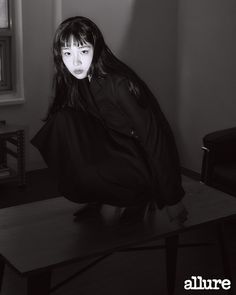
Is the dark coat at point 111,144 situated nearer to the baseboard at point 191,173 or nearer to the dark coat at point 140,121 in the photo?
the dark coat at point 140,121

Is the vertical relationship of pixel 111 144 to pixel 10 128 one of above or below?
above

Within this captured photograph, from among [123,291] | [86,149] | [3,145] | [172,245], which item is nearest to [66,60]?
[86,149]

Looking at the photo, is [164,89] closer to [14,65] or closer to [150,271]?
[14,65]

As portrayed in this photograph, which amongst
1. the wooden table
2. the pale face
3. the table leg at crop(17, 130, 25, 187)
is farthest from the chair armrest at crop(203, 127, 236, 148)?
the pale face

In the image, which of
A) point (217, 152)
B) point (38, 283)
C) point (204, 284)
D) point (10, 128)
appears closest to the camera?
point (38, 283)

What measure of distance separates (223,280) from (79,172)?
4.21 feet

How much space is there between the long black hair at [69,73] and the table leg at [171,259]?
0.97m

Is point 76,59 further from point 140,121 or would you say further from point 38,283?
point 38,283

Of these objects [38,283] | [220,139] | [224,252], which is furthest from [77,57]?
[220,139]

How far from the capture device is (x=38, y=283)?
7.93 ft

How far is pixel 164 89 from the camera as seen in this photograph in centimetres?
568

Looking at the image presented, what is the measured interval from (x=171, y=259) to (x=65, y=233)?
76 centimetres

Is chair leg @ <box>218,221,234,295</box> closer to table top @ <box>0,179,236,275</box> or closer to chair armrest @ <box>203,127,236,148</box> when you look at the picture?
table top @ <box>0,179,236,275</box>

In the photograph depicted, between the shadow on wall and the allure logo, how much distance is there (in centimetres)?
250
